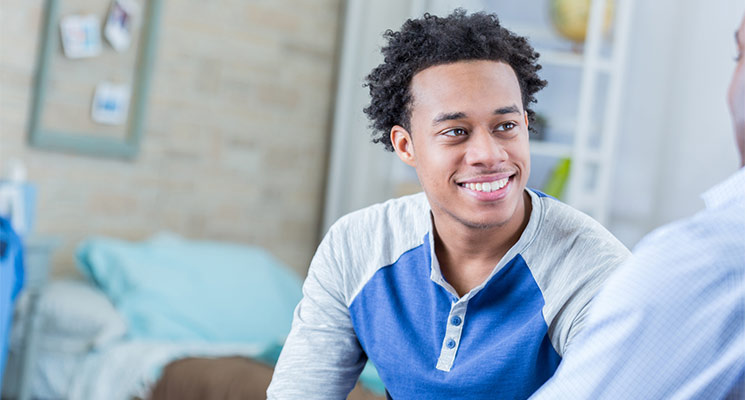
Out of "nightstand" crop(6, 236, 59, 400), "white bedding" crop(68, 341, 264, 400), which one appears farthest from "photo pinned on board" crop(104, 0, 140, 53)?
"white bedding" crop(68, 341, 264, 400)

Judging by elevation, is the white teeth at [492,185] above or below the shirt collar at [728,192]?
below

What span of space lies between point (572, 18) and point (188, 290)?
1.70 metres

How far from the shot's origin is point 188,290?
2.78 metres

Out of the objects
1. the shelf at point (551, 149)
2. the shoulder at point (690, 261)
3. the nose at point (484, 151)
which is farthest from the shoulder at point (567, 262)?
the shelf at point (551, 149)

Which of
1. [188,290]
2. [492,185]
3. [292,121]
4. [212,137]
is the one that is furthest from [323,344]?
[292,121]

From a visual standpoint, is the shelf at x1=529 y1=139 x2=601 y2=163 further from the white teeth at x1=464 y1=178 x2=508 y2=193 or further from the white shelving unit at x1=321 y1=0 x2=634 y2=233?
the white teeth at x1=464 y1=178 x2=508 y2=193

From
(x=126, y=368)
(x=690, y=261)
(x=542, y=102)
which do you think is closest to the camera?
(x=690, y=261)

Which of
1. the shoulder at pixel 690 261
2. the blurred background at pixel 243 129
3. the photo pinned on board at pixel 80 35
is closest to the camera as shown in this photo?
the shoulder at pixel 690 261

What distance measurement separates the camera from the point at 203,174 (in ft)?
11.0

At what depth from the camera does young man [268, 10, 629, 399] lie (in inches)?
45.4

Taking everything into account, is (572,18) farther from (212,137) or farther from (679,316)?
(679,316)

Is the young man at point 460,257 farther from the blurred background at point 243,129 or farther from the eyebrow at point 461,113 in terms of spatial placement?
the blurred background at point 243,129

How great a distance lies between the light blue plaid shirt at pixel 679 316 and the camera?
33.4 inches

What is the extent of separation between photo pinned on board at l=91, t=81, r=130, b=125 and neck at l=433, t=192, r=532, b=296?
2.08 m
